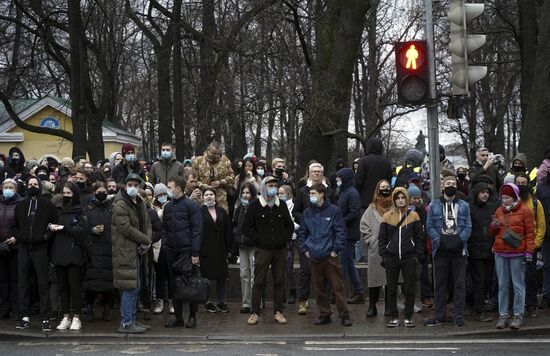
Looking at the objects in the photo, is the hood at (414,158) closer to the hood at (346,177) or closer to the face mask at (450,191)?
the hood at (346,177)

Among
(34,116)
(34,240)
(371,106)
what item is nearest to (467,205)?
(34,240)

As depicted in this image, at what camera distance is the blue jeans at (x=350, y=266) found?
526 inches

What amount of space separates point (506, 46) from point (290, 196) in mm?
22779

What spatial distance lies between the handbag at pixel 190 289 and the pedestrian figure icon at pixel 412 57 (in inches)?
159

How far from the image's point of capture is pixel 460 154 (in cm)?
7588

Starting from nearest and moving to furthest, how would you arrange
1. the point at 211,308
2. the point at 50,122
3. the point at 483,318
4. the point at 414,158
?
the point at 483,318 < the point at 211,308 < the point at 414,158 < the point at 50,122

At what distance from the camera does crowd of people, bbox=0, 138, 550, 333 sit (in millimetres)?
11930

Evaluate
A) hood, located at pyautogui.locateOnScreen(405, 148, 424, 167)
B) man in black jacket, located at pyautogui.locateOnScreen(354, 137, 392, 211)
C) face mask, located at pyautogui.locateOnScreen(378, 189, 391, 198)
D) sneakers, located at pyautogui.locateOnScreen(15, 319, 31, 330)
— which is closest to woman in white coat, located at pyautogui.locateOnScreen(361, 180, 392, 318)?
face mask, located at pyautogui.locateOnScreen(378, 189, 391, 198)

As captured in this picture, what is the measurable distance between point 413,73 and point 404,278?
282 centimetres

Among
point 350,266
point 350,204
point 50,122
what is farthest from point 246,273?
point 50,122

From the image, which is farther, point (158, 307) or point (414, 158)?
point (414, 158)

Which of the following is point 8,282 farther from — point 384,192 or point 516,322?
point 516,322

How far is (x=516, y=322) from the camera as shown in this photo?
11531 millimetres

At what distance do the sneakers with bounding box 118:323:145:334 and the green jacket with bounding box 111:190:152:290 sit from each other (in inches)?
21.4
